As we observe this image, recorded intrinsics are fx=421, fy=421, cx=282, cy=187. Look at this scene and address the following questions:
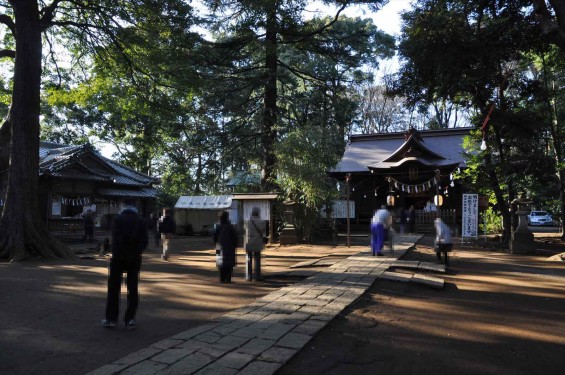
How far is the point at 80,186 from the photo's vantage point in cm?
2336

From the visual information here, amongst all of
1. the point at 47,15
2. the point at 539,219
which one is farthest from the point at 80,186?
the point at 539,219

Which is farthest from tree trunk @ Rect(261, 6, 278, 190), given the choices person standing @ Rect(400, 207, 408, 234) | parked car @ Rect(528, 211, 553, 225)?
parked car @ Rect(528, 211, 553, 225)

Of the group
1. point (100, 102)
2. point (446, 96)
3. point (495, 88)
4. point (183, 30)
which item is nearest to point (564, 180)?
point (495, 88)

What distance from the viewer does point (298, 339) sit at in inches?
198

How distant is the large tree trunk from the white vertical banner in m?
15.4

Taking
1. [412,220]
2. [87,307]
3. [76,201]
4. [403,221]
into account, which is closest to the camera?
[87,307]

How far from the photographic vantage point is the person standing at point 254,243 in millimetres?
9125

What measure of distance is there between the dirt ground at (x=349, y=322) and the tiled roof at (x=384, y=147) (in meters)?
17.0

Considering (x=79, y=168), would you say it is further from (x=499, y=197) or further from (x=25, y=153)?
(x=499, y=197)

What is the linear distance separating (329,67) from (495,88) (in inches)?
708

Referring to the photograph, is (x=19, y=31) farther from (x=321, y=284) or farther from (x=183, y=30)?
(x=321, y=284)

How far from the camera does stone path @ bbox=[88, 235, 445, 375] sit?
409 cm

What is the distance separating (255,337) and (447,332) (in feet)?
8.40

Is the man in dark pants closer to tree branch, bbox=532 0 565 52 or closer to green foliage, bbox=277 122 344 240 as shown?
tree branch, bbox=532 0 565 52
